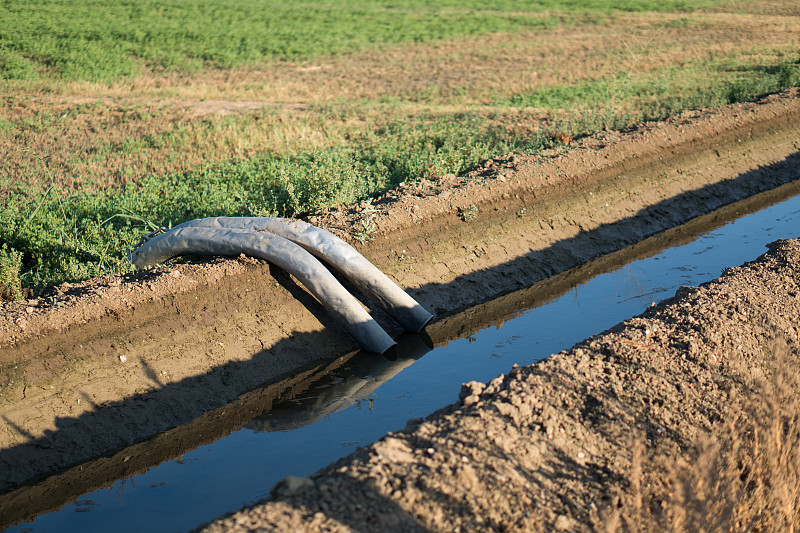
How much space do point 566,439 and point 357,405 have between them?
8.26 feet

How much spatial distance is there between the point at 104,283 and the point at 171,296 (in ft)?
2.35

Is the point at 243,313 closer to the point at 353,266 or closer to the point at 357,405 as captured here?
the point at 353,266

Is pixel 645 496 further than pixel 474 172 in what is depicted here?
No

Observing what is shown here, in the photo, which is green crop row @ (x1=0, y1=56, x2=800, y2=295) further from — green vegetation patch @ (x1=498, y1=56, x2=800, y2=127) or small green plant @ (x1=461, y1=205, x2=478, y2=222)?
small green plant @ (x1=461, y1=205, x2=478, y2=222)

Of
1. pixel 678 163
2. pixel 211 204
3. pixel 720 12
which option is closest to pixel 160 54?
pixel 211 204

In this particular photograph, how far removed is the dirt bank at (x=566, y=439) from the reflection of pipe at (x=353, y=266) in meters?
2.35

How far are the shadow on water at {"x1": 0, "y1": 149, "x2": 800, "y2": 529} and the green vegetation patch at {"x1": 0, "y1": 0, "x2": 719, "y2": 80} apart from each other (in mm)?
13605

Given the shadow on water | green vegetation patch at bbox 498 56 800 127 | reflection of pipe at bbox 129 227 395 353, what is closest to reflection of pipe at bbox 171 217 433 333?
reflection of pipe at bbox 129 227 395 353

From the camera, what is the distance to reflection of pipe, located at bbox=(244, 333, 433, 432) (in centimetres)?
625

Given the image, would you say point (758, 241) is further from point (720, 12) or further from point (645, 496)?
point (720, 12)

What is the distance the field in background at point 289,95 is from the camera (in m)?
9.54

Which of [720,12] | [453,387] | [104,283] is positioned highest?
[720,12]

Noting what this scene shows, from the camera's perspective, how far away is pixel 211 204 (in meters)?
9.25

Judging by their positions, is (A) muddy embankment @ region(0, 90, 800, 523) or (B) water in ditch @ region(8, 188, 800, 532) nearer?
(B) water in ditch @ region(8, 188, 800, 532)
